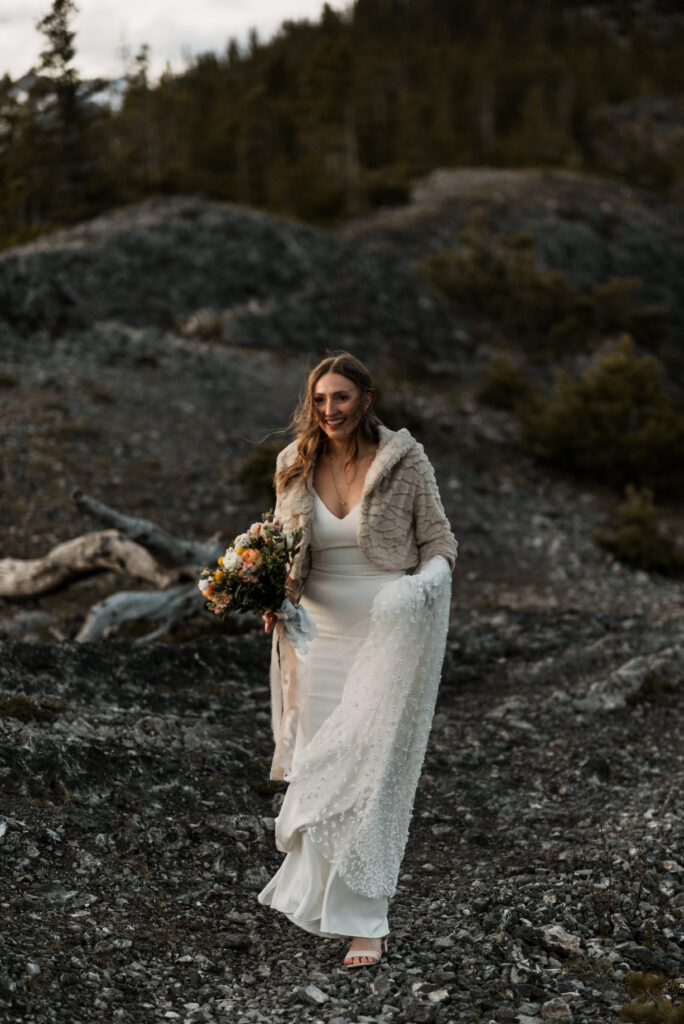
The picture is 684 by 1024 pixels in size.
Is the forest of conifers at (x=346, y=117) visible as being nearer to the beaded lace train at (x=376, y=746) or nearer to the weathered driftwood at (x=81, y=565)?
the weathered driftwood at (x=81, y=565)

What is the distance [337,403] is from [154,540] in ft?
15.7

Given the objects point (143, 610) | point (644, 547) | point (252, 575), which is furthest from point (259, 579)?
point (644, 547)

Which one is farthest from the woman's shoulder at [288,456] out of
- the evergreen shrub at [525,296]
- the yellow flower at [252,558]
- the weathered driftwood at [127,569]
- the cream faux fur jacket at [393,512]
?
the evergreen shrub at [525,296]

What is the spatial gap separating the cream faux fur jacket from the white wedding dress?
0.24ft

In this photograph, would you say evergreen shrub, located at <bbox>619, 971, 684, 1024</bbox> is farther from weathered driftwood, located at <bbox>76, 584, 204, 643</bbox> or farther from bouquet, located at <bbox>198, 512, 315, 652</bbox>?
weathered driftwood, located at <bbox>76, 584, 204, 643</bbox>

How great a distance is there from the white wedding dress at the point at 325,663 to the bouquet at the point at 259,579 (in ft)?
0.58

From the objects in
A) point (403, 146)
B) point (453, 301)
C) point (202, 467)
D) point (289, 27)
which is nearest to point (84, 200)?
point (453, 301)

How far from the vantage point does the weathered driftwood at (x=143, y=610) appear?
29.4ft

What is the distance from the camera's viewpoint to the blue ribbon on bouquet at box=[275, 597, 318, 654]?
4590mm

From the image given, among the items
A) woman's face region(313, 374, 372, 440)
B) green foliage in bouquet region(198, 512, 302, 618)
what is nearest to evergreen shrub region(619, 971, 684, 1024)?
green foliage in bouquet region(198, 512, 302, 618)

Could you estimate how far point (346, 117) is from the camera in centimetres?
4356

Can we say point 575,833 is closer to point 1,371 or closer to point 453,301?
point 1,371

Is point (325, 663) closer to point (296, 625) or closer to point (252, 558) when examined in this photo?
point (296, 625)

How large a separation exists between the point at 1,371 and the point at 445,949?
15660 millimetres
